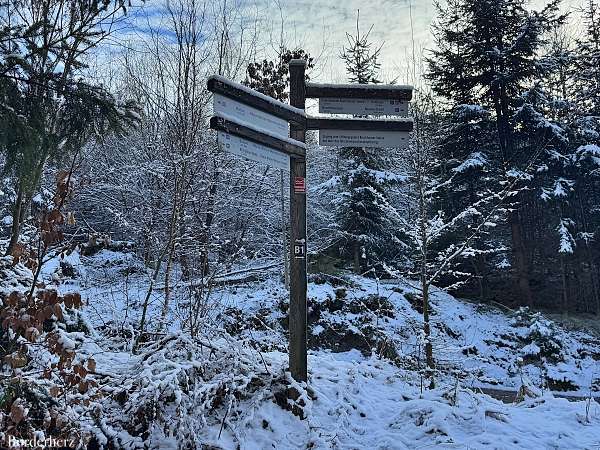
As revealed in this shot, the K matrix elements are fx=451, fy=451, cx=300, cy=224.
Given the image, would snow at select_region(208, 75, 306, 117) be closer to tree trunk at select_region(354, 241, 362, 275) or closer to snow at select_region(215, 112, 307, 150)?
snow at select_region(215, 112, 307, 150)

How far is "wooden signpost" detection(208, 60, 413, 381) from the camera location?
3.97 metres

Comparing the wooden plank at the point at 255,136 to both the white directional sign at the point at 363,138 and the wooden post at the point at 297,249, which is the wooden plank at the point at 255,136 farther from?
the white directional sign at the point at 363,138

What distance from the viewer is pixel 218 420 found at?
374 cm

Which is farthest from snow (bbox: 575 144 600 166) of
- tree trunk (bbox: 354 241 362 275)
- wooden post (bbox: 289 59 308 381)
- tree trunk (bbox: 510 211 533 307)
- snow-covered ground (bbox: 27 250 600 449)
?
wooden post (bbox: 289 59 308 381)

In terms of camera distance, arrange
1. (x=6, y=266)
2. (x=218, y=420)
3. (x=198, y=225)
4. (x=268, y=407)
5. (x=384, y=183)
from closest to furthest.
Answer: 1. (x=6, y=266)
2. (x=218, y=420)
3. (x=268, y=407)
4. (x=198, y=225)
5. (x=384, y=183)

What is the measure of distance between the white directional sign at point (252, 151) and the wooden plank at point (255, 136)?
0.03 meters

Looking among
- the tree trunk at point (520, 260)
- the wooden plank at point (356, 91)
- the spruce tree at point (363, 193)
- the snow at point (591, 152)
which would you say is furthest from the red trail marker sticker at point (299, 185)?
the snow at point (591, 152)

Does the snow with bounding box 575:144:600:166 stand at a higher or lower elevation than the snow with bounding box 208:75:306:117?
higher

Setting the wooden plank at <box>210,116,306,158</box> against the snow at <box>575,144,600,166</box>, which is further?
the snow at <box>575,144,600,166</box>

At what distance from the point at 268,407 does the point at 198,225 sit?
7307 mm

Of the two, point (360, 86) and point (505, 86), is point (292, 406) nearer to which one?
point (360, 86)

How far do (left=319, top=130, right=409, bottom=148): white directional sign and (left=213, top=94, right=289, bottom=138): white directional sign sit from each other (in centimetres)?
53

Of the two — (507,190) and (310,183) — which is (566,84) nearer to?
(310,183)

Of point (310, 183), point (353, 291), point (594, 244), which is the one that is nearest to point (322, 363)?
point (353, 291)
